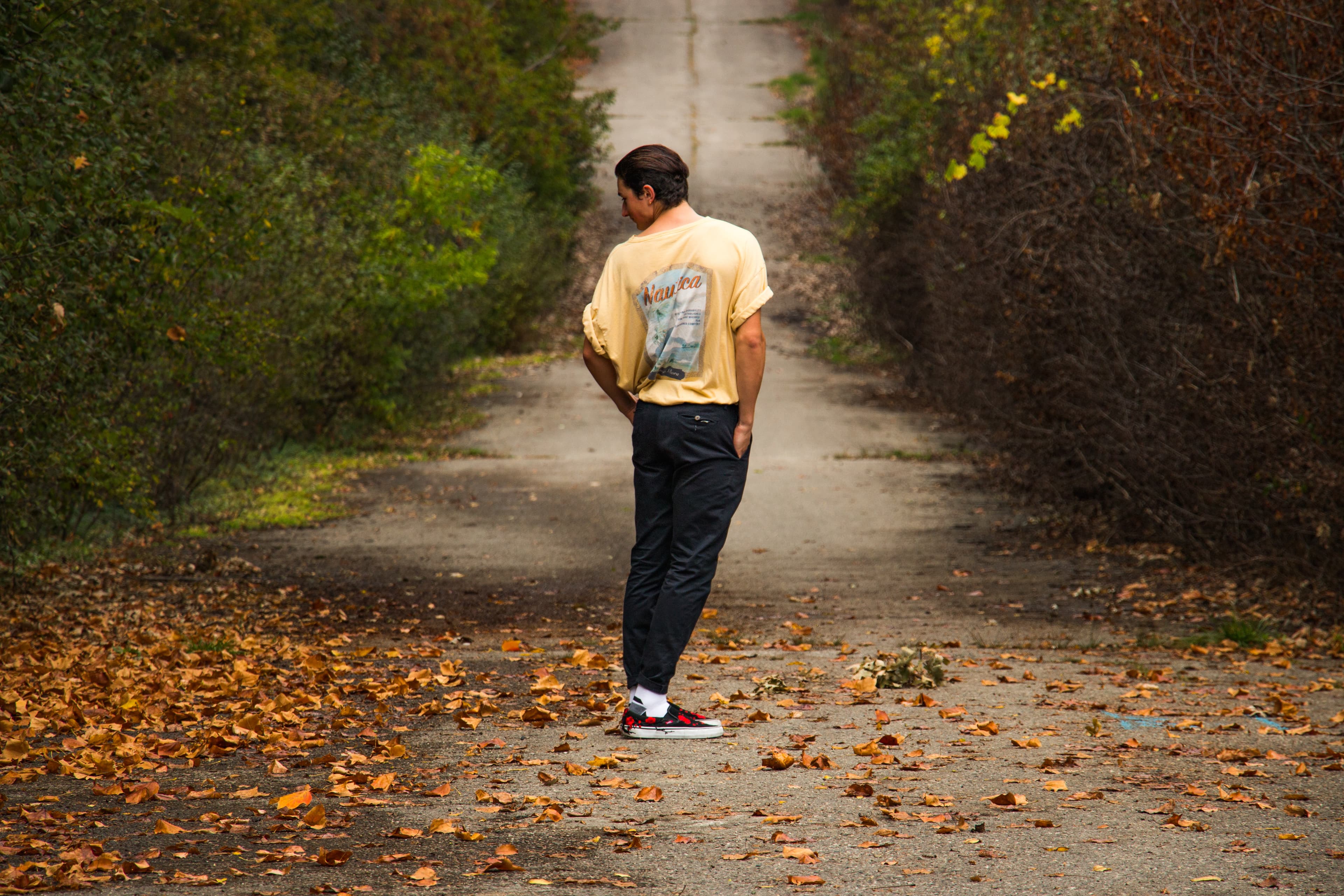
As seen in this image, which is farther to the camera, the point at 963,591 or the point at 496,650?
the point at 963,591

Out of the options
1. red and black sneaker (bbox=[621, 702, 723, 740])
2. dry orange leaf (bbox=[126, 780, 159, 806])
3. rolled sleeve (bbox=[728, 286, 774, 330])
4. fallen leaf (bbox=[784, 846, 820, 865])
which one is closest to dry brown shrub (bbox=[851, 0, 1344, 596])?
rolled sleeve (bbox=[728, 286, 774, 330])

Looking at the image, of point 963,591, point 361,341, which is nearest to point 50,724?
point 963,591

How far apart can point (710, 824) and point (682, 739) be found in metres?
0.96

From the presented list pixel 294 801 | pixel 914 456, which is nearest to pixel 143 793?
pixel 294 801

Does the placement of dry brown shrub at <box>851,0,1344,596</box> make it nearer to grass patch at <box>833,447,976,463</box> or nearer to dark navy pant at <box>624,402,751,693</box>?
grass patch at <box>833,447,976,463</box>

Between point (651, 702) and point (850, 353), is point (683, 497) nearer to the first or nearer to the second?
point (651, 702)

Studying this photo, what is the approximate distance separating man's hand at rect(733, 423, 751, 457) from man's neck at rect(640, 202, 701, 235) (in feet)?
2.39

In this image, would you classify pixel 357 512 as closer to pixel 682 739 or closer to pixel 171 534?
pixel 171 534

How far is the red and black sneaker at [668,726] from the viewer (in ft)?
16.3

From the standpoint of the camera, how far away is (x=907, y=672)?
6000 millimetres

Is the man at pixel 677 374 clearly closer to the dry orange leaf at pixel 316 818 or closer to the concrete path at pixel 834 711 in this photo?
the concrete path at pixel 834 711

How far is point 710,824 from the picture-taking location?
4000 millimetres

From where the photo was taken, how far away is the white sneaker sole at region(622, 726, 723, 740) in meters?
4.96

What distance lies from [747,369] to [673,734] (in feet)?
4.29
